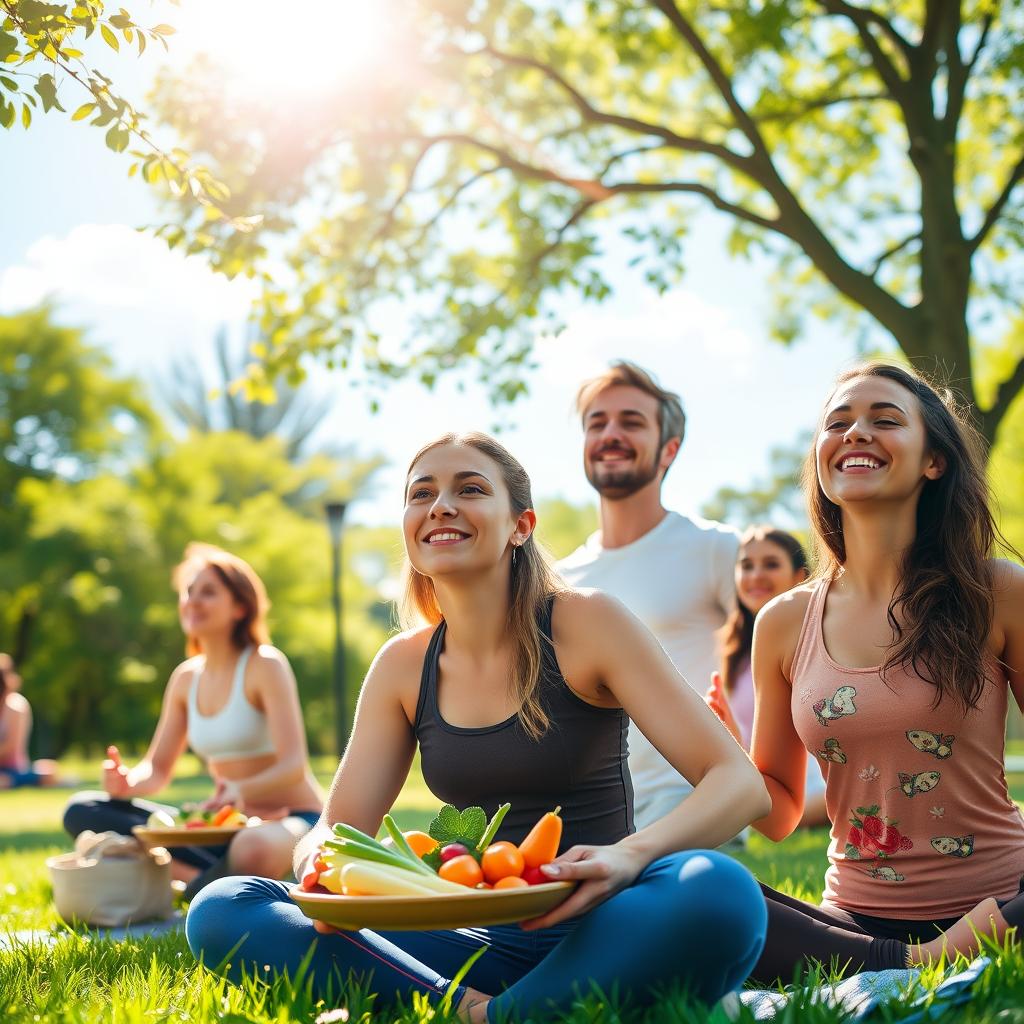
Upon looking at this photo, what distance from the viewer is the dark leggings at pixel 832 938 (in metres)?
3.42

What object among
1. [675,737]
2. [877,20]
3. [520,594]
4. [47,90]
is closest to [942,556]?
→ [675,737]

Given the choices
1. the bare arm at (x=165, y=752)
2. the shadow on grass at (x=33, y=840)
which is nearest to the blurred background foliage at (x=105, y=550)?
the shadow on grass at (x=33, y=840)

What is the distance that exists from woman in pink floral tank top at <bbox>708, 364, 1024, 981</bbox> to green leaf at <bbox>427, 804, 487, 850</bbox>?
101cm

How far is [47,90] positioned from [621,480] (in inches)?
115

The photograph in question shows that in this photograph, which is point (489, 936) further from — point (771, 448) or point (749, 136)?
point (771, 448)

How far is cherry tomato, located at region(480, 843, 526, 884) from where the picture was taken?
277cm

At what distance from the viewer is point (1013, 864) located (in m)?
3.48

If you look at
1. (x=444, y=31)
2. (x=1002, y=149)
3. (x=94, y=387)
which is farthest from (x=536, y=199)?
(x=94, y=387)

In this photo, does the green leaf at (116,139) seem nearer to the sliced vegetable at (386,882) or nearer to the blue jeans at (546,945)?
the blue jeans at (546,945)

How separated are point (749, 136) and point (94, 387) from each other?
90.7ft

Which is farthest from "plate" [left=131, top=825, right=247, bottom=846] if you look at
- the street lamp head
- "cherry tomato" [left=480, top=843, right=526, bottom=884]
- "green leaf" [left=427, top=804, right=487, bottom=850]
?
the street lamp head

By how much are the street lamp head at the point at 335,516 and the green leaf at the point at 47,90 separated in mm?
14322

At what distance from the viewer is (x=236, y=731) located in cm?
654

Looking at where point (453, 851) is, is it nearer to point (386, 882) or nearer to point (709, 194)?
point (386, 882)
